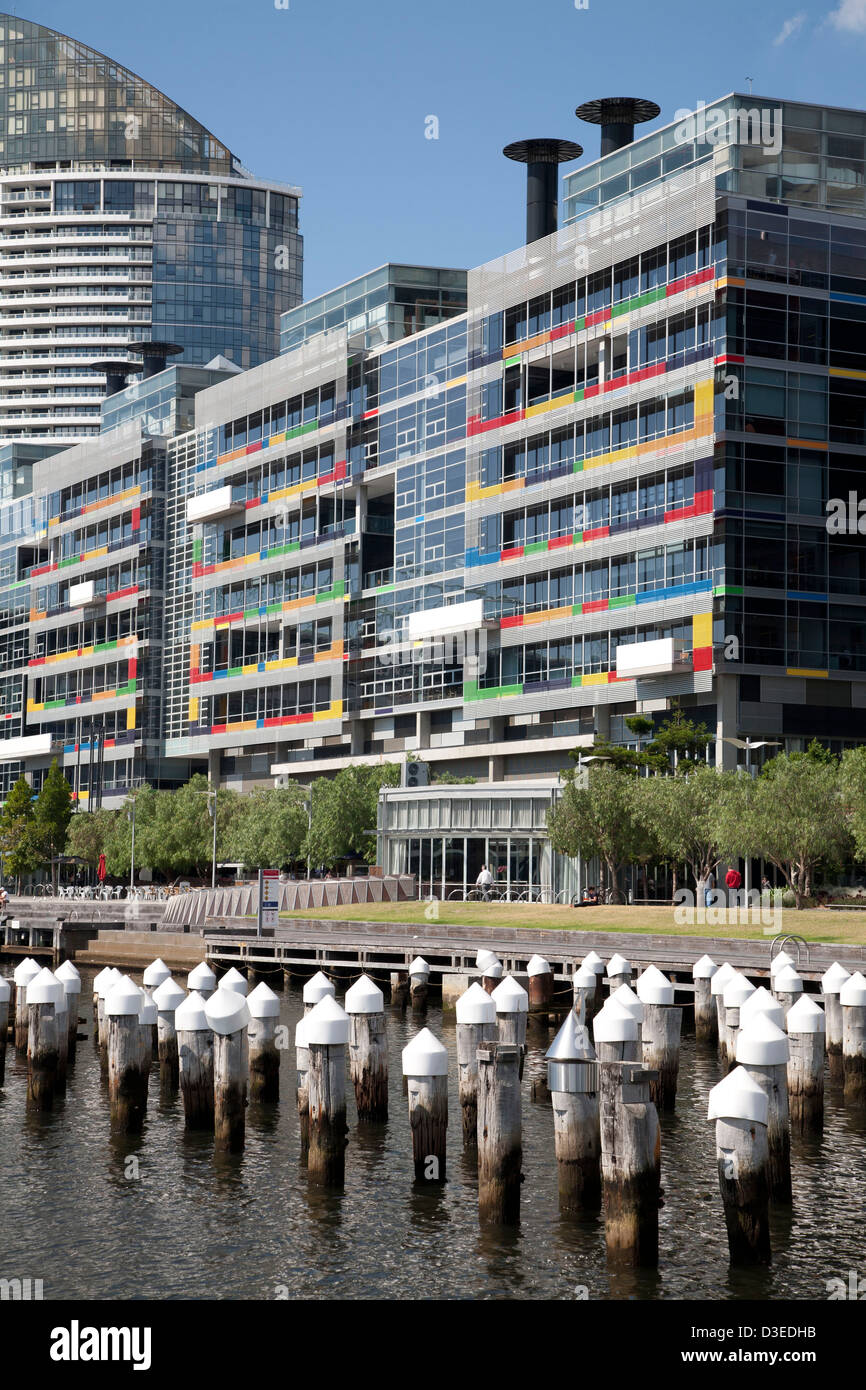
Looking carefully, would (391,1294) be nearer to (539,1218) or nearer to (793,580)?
(539,1218)

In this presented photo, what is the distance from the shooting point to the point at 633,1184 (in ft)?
61.9

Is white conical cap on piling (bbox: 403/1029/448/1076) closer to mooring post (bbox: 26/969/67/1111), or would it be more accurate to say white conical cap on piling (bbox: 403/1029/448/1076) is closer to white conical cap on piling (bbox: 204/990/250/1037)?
white conical cap on piling (bbox: 204/990/250/1037)

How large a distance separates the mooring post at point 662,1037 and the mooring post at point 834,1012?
3904 millimetres

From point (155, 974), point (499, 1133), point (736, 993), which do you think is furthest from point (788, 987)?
point (155, 974)

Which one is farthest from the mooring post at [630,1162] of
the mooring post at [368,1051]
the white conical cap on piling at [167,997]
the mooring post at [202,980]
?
the mooring post at [202,980]

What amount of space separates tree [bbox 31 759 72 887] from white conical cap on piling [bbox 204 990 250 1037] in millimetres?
80436

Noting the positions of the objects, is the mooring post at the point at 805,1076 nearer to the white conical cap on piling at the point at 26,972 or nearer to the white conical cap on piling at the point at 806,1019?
the white conical cap on piling at the point at 806,1019

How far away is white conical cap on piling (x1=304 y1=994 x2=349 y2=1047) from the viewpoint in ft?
74.8

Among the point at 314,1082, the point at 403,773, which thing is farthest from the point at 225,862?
the point at 314,1082

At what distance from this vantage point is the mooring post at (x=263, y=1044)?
2891cm

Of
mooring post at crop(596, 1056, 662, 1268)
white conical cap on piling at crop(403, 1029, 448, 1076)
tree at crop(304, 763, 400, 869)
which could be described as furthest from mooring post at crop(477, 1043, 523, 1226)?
tree at crop(304, 763, 400, 869)

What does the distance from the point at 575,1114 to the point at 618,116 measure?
8238 centimetres

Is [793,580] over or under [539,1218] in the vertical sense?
over
